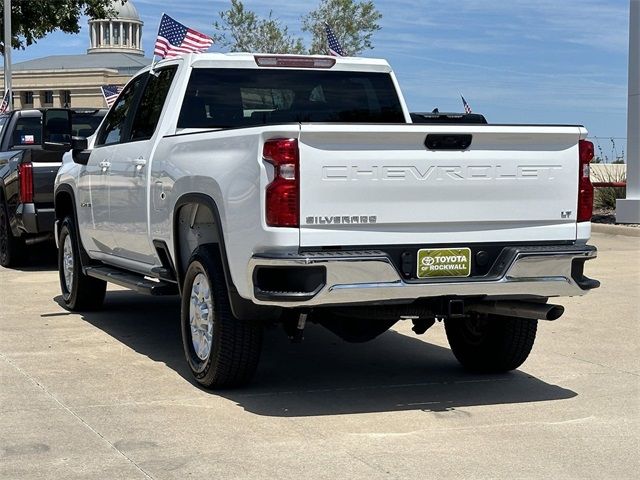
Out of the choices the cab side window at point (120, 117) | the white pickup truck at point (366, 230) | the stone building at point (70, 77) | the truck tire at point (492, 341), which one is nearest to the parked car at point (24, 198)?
the cab side window at point (120, 117)

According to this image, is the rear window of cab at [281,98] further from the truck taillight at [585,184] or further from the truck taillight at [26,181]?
the truck taillight at [26,181]

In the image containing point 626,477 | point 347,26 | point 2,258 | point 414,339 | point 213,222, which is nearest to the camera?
point 626,477

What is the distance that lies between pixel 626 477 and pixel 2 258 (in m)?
10.4

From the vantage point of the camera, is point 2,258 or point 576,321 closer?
point 576,321

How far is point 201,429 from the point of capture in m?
6.18

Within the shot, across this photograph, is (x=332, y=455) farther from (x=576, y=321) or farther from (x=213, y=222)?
(x=576, y=321)

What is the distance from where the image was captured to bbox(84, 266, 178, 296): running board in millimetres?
8094

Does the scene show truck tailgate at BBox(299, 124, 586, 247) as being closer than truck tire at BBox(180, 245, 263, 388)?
Yes

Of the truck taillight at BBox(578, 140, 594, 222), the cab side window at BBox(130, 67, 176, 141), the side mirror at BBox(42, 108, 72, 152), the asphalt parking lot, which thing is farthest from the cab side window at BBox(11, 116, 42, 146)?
the truck taillight at BBox(578, 140, 594, 222)

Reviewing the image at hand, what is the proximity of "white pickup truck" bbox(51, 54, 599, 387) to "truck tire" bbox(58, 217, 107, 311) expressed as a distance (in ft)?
7.00

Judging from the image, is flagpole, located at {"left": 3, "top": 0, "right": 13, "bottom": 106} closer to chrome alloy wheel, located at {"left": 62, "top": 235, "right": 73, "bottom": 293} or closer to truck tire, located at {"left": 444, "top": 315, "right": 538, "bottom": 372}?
chrome alloy wheel, located at {"left": 62, "top": 235, "right": 73, "bottom": 293}

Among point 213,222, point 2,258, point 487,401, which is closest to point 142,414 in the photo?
point 213,222

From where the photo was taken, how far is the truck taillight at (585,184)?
6820mm

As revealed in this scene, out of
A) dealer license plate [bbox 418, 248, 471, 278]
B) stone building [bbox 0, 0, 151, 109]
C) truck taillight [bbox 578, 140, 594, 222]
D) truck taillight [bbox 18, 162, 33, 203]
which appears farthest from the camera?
stone building [bbox 0, 0, 151, 109]
